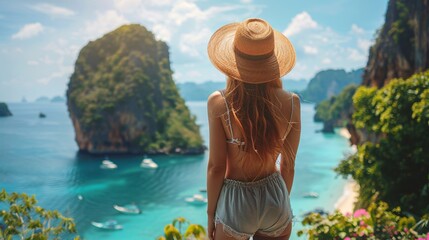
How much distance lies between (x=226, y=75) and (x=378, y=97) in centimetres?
495

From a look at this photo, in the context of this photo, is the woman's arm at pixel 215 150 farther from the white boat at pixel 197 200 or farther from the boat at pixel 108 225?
the white boat at pixel 197 200

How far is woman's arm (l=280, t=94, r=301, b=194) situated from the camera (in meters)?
1.48

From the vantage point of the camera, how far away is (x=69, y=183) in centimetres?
2041

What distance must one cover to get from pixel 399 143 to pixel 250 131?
4740 millimetres

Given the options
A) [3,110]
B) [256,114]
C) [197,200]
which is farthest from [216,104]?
[197,200]

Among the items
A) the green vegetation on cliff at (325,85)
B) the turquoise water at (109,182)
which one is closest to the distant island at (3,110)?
the turquoise water at (109,182)

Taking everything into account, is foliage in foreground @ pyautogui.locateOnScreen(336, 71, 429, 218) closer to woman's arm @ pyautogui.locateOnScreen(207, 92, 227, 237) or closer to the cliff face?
woman's arm @ pyautogui.locateOnScreen(207, 92, 227, 237)

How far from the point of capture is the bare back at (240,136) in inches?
55.2

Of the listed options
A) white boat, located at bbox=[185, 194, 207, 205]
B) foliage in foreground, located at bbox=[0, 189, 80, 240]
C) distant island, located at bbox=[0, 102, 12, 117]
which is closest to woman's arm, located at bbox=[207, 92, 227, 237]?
foliage in foreground, located at bbox=[0, 189, 80, 240]

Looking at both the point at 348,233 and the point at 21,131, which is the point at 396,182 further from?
the point at 21,131

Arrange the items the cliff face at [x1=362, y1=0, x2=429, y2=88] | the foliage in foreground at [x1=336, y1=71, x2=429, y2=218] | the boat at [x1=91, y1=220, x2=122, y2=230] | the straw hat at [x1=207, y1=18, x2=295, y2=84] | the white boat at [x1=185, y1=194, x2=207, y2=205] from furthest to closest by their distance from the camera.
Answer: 1. the white boat at [x1=185, y1=194, x2=207, y2=205]
2. the boat at [x1=91, y1=220, x2=122, y2=230]
3. the cliff face at [x1=362, y1=0, x2=429, y2=88]
4. the foliage in foreground at [x1=336, y1=71, x2=429, y2=218]
5. the straw hat at [x1=207, y1=18, x2=295, y2=84]

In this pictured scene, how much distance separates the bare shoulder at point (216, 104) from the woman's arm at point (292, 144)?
0.30m

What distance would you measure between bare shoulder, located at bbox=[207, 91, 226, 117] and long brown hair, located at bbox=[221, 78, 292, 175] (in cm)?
3

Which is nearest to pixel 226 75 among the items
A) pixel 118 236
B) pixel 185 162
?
pixel 118 236
